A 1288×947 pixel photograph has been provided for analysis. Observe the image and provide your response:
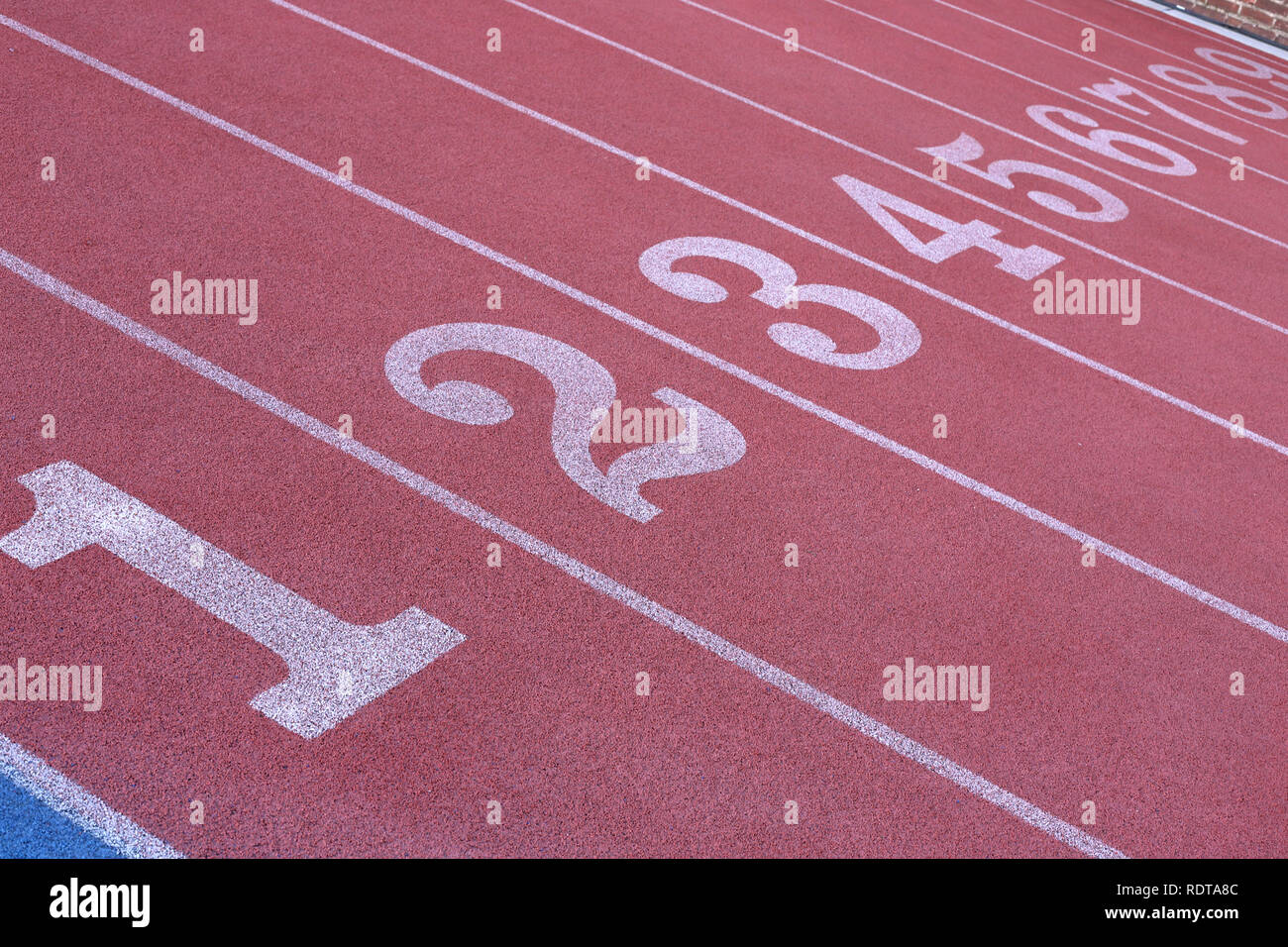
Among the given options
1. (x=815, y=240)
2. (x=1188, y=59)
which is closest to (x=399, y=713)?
(x=815, y=240)

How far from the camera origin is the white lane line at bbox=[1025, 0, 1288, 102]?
1445 cm

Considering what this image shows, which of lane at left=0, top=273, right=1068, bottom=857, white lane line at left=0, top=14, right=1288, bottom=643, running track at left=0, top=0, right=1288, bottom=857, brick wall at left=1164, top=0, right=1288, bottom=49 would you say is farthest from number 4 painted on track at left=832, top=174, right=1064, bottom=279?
brick wall at left=1164, top=0, right=1288, bottom=49

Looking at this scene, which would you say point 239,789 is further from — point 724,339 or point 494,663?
point 724,339

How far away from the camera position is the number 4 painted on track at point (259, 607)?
12.6 feet

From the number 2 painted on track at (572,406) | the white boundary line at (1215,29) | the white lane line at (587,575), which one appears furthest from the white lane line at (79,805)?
the white boundary line at (1215,29)

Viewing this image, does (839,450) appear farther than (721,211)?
No

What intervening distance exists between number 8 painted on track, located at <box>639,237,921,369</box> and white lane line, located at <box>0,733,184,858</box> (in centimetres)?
394

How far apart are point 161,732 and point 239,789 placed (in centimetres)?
32

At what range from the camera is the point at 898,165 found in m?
8.94

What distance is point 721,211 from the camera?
749cm

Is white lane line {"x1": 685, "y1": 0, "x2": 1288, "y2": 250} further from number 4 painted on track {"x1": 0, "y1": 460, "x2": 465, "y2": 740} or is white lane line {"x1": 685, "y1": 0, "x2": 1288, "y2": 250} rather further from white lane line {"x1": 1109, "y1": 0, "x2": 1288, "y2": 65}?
white lane line {"x1": 1109, "y1": 0, "x2": 1288, "y2": 65}

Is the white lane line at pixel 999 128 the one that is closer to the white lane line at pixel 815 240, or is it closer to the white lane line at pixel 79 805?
the white lane line at pixel 815 240

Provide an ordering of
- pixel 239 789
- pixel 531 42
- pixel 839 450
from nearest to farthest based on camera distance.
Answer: pixel 239 789 < pixel 839 450 < pixel 531 42

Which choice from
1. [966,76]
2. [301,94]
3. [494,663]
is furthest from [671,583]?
[966,76]
